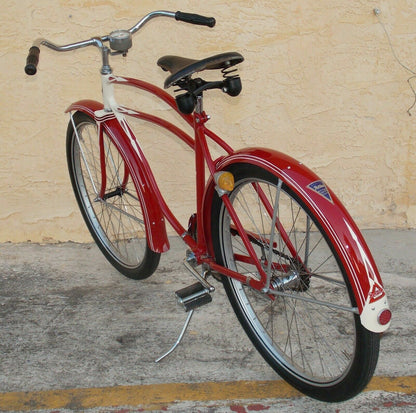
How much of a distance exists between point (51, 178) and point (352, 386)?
253 centimetres

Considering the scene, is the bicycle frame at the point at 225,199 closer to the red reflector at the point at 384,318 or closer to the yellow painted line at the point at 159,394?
the red reflector at the point at 384,318

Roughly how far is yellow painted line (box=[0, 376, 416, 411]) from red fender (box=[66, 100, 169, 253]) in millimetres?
694

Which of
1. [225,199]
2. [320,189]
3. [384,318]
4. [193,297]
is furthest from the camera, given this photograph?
[193,297]

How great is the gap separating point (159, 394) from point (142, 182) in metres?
1.00

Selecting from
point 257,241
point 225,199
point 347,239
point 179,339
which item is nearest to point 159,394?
point 179,339

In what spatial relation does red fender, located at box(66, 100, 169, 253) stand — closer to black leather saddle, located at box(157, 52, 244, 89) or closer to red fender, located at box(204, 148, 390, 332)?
black leather saddle, located at box(157, 52, 244, 89)

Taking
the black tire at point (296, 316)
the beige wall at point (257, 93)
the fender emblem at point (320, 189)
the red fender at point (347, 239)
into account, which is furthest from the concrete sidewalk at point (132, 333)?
the fender emblem at point (320, 189)

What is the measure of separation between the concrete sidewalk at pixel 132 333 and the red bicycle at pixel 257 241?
162mm

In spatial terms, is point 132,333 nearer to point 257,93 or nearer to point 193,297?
point 193,297

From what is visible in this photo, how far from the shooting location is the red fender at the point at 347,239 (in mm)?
2033

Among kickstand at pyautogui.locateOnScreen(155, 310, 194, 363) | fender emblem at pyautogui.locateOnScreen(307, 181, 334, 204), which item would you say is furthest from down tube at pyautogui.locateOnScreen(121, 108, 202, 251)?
fender emblem at pyautogui.locateOnScreen(307, 181, 334, 204)

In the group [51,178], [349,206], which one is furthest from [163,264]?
[349,206]

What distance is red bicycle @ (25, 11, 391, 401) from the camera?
6.89 feet

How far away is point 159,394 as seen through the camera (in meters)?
2.61
